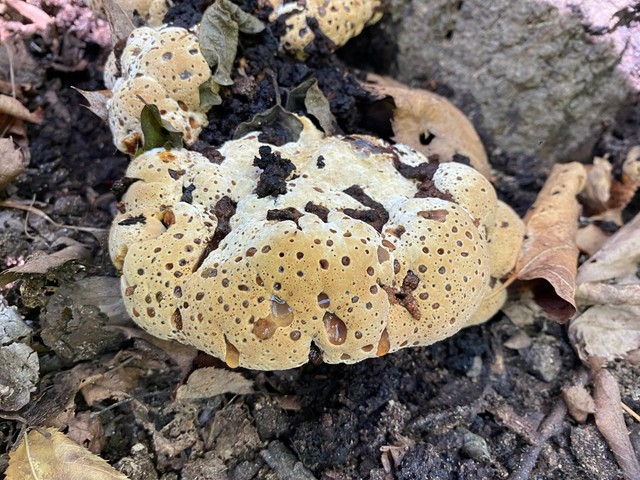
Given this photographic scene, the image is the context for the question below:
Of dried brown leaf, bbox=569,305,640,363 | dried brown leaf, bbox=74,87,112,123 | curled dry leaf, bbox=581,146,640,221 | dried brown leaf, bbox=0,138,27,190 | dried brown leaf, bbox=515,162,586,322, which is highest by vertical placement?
curled dry leaf, bbox=581,146,640,221

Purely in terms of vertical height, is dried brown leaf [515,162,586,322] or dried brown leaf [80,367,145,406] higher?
dried brown leaf [515,162,586,322]

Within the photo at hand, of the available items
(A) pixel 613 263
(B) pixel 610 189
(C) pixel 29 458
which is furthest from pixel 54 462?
(B) pixel 610 189

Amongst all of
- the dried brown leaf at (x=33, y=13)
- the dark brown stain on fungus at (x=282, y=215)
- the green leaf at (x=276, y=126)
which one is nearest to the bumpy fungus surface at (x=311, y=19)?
the green leaf at (x=276, y=126)

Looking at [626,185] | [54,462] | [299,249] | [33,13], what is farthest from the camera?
[626,185]

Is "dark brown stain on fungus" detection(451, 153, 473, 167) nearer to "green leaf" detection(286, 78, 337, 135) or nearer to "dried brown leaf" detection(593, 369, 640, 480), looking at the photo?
"green leaf" detection(286, 78, 337, 135)

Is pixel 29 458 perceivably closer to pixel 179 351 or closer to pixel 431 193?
pixel 179 351

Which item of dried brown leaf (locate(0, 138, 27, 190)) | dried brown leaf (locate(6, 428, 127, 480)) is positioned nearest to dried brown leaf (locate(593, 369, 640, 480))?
dried brown leaf (locate(6, 428, 127, 480))

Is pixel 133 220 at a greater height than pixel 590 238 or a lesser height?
lesser

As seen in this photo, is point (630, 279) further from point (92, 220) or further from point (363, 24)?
point (92, 220)
